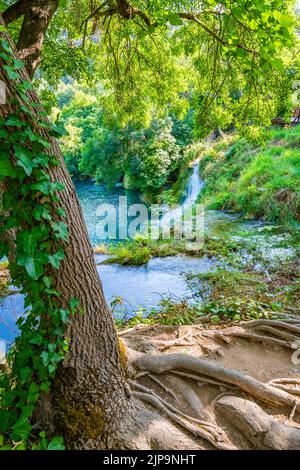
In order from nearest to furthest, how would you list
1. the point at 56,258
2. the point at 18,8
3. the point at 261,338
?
the point at 56,258, the point at 18,8, the point at 261,338

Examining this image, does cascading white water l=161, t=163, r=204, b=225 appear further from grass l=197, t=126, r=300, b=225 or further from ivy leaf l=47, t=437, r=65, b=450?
ivy leaf l=47, t=437, r=65, b=450

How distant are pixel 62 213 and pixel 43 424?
1464 mm

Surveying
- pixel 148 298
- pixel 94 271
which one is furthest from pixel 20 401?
pixel 148 298

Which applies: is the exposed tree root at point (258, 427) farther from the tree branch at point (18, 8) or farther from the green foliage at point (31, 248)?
the tree branch at point (18, 8)

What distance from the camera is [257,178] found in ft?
38.4

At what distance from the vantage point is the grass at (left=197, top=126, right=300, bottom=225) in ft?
32.2

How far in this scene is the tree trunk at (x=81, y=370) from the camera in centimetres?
206

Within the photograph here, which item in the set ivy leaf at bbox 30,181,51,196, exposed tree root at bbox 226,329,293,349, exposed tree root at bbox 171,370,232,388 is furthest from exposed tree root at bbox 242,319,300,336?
ivy leaf at bbox 30,181,51,196

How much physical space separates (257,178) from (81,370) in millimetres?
10972

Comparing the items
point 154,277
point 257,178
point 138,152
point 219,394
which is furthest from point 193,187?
point 219,394

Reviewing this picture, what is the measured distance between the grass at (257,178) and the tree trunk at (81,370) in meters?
7.02

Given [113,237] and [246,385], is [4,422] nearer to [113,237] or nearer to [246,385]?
[246,385]

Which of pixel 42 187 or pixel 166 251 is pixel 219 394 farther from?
pixel 166 251

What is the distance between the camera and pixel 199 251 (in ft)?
27.7
